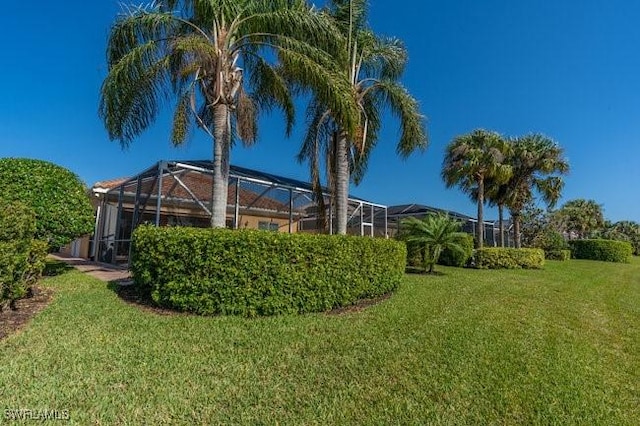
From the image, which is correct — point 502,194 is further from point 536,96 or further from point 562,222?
point 562,222

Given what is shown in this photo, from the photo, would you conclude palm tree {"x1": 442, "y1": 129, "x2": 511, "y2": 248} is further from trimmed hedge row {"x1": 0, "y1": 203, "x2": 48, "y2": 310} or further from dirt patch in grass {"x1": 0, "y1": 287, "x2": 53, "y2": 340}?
trimmed hedge row {"x1": 0, "y1": 203, "x2": 48, "y2": 310}

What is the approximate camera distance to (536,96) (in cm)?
1566

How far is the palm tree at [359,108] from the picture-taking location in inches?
382

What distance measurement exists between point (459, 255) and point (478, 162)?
5.47 metres

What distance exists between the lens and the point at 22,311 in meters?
5.81

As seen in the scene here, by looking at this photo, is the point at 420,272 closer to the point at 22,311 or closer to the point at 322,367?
the point at 322,367

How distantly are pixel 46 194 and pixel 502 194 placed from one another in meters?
21.5

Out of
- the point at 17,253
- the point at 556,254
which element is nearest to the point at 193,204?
the point at 17,253

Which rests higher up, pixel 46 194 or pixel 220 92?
pixel 220 92

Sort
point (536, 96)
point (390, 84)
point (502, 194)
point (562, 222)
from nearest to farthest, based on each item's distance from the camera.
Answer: point (390, 84)
point (536, 96)
point (502, 194)
point (562, 222)

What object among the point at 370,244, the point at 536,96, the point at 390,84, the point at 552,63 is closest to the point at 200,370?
the point at 370,244

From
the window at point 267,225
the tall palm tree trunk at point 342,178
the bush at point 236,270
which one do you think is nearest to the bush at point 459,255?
the tall palm tree trunk at point 342,178

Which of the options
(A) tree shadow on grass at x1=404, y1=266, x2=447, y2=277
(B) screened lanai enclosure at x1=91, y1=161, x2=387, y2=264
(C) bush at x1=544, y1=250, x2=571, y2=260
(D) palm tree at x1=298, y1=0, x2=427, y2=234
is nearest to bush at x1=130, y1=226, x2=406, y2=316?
(D) palm tree at x1=298, y1=0, x2=427, y2=234

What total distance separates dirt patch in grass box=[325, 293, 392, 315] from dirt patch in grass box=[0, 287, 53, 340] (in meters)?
4.72
